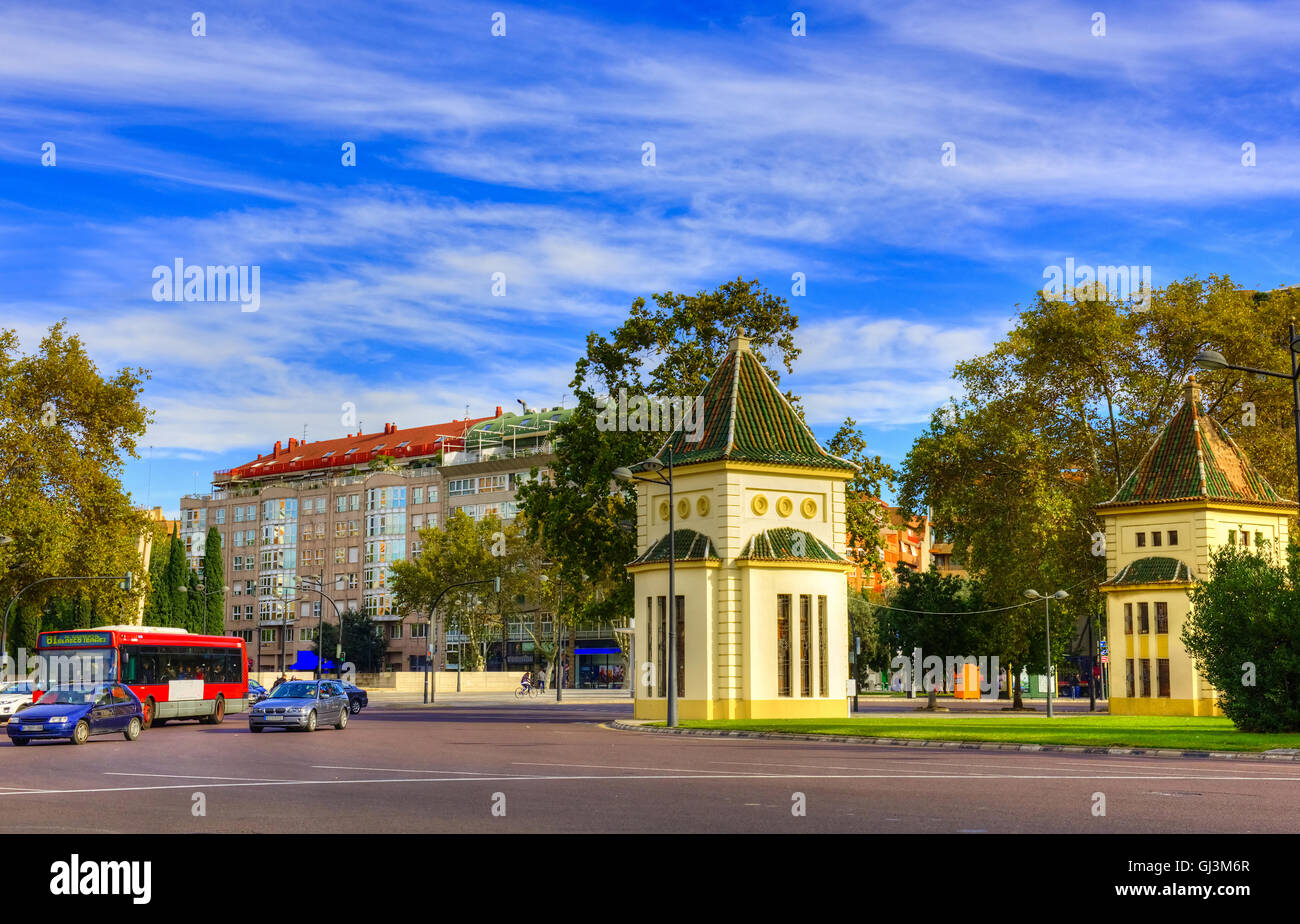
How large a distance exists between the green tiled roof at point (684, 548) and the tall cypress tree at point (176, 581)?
71260 millimetres

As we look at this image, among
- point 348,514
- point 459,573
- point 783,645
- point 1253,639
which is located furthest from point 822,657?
point 348,514

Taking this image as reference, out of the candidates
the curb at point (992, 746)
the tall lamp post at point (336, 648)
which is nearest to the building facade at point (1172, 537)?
the curb at point (992, 746)

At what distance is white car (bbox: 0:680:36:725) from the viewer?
4328 centimetres

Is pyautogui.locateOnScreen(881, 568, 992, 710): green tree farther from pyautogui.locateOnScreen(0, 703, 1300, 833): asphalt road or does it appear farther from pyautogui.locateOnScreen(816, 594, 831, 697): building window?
pyautogui.locateOnScreen(0, 703, 1300, 833): asphalt road

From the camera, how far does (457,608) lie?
99.8 m

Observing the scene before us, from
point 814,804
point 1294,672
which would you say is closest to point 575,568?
point 1294,672

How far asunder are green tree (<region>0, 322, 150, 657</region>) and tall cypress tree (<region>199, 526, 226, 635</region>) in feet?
180

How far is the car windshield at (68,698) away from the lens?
31438mm

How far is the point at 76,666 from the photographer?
4103cm

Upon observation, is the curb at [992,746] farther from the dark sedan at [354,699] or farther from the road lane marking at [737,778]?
the dark sedan at [354,699]

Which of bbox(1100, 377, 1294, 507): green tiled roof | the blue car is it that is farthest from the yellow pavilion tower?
the blue car

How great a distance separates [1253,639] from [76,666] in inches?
1305

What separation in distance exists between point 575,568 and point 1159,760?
97.8 feet
